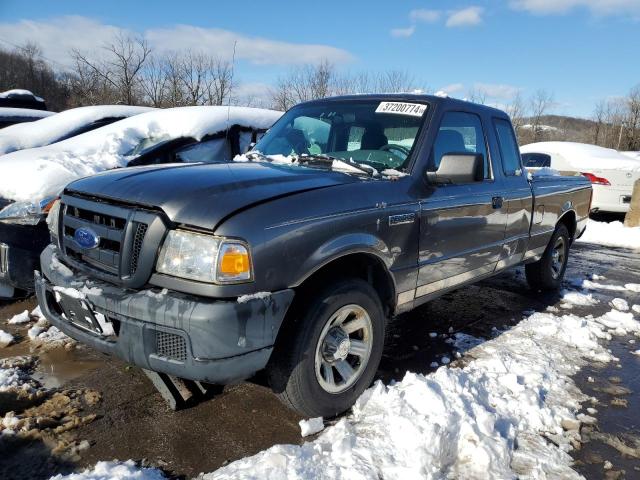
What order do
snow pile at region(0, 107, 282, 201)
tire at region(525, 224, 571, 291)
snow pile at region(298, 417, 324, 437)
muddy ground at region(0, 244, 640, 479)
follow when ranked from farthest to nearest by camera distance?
1. tire at region(525, 224, 571, 291)
2. snow pile at region(0, 107, 282, 201)
3. snow pile at region(298, 417, 324, 437)
4. muddy ground at region(0, 244, 640, 479)

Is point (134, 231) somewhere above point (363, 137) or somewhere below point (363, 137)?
below

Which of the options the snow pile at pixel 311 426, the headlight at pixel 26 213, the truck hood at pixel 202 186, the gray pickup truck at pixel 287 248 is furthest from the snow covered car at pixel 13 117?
the snow pile at pixel 311 426

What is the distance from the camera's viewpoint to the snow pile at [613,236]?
9352 millimetres

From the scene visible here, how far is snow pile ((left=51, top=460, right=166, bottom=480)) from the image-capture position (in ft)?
7.01

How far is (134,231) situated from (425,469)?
5.85 feet

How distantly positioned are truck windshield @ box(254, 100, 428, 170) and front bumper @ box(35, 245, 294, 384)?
143 cm

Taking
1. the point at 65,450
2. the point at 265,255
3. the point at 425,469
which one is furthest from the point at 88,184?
the point at 425,469

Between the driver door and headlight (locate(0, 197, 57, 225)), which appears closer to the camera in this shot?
the driver door

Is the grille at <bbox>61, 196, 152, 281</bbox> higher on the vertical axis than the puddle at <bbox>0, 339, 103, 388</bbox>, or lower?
higher

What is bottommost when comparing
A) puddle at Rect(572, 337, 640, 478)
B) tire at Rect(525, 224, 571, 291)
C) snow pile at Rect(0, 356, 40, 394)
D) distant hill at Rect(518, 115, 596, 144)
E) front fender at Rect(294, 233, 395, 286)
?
puddle at Rect(572, 337, 640, 478)

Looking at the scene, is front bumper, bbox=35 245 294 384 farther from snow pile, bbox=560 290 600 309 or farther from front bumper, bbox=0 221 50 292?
snow pile, bbox=560 290 600 309

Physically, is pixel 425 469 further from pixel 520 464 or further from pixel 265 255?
pixel 265 255

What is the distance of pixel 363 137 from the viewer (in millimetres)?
3518

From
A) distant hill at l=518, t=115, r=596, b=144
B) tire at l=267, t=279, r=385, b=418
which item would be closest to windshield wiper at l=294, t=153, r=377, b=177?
tire at l=267, t=279, r=385, b=418
